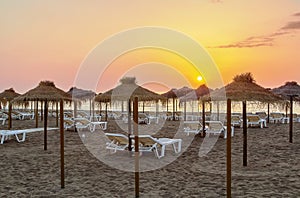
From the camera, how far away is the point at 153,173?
20.2ft

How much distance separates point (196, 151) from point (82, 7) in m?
6.22

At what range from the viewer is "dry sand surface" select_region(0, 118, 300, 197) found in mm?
4887

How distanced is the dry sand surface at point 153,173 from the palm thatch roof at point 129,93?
4.69 ft

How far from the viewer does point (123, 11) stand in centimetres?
1180

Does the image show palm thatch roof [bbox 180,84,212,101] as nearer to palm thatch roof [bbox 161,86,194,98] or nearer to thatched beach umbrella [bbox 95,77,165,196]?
palm thatch roof [bbox 161,86,194,98]

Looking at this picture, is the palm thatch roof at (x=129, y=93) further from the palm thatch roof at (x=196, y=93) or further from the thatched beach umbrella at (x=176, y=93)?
the thatched beach umbrella at (x=176, y=93)

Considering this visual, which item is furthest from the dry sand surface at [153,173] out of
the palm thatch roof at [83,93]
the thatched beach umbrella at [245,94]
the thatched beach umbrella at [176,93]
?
the thatched beach umbrella at [176,93]

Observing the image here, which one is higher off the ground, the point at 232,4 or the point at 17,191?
the point at 232,4

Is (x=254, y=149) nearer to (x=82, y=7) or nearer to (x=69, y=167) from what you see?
(x=69, y=167)

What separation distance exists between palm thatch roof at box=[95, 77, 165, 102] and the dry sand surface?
143 cm

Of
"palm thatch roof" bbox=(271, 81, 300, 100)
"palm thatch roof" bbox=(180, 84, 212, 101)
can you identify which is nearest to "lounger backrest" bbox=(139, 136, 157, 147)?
"palm thatch roof" bbox=(271, 81, 300, 100)

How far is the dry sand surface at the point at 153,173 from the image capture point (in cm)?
489

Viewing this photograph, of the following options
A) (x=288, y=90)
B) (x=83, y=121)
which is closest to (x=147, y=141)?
(x=83, y=121)

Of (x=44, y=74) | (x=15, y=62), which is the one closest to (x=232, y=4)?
(x=15, y=62)
